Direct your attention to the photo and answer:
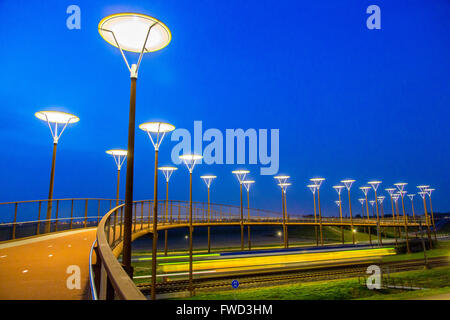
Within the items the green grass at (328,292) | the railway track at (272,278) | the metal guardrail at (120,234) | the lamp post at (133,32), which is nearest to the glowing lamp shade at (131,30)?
the lamp post at (133,32)

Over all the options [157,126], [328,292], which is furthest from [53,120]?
[328,292]

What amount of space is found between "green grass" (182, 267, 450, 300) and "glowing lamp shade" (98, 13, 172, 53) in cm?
1306

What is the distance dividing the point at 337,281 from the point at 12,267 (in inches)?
802

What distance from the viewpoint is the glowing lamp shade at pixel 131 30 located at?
27.3ft

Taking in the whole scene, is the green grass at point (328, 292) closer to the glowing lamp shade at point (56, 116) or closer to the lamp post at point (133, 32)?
the lamp post at point (133, 32)

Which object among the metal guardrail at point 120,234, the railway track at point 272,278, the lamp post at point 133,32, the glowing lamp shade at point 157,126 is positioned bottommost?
the railway track at point 272,278

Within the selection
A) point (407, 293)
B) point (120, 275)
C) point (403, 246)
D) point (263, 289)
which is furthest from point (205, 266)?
point (403, 246)

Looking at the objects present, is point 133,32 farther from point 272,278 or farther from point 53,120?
point 272,278

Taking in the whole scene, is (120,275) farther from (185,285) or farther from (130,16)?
(185,285)

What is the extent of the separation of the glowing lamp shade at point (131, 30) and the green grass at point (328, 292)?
13.1m

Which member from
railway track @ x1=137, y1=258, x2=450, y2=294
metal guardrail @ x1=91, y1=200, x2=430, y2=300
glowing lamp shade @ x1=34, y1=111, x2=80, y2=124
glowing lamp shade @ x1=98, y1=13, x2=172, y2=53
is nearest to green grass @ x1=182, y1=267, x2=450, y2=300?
railway track @ x1=137, y1=258, x2=450, y2=294

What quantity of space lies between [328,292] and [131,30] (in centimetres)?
1823

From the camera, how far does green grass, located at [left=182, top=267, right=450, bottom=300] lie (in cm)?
1688
